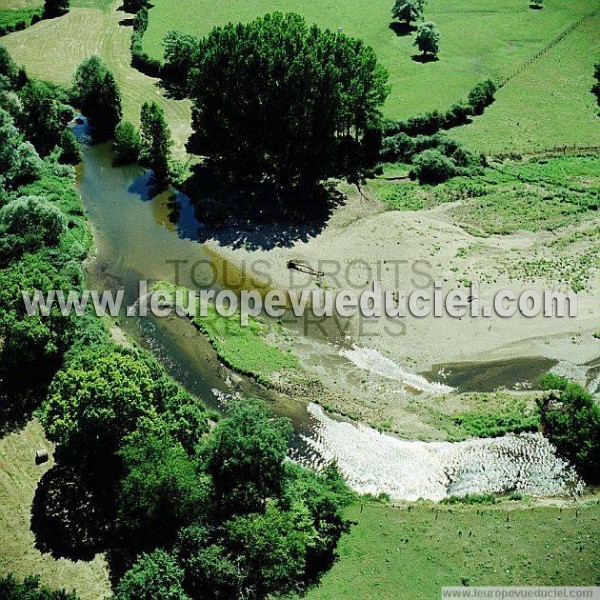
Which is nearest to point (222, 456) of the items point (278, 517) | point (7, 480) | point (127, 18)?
point (278, 517)

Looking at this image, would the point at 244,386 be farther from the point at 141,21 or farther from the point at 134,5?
the point at 134,5

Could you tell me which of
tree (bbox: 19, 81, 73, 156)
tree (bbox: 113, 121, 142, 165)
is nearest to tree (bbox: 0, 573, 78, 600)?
tree (bbox: 113, 121, 142, 165)

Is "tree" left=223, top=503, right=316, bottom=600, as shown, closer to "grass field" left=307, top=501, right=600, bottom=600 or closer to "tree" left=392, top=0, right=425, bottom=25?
"grass field" left=307, top=501, right=600, bottom=600

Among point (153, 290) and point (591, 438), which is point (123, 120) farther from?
point (591, 438)

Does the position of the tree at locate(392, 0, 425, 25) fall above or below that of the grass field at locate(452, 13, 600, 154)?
above

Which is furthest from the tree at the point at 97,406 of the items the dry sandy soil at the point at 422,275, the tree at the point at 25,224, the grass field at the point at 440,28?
the grass field at the point at 440,28

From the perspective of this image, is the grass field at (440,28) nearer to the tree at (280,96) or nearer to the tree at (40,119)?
the tree at (280,96)


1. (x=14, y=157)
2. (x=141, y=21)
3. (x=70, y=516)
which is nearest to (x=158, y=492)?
(x=70, y=516)
